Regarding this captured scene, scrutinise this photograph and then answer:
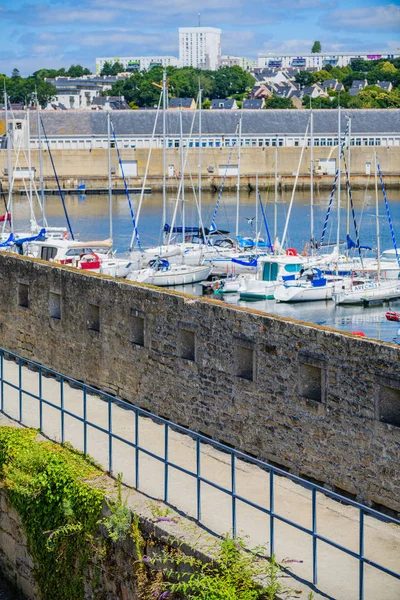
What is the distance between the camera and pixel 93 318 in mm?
15562

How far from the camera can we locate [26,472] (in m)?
11.3

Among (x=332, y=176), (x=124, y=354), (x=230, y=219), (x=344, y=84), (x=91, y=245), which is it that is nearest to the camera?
(x=124, y=354)

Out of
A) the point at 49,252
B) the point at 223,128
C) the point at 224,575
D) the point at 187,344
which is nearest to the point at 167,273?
the point at 49,252

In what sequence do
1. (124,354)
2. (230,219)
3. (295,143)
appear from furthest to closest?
(295,143) < (230,219) < (124,354)

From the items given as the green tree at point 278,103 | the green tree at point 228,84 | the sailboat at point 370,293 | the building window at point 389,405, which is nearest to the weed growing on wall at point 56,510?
the building window at point 389,405

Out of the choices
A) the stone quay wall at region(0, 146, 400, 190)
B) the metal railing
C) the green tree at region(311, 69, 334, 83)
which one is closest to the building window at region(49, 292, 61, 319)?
the metal railing

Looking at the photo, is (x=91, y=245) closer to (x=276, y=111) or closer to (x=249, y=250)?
(x=249, y=250)

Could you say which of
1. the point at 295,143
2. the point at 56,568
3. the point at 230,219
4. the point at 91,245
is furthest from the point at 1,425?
the point at 295,143

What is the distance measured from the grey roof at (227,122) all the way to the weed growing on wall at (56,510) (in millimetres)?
72833

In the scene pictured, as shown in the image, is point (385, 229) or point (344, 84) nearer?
point (385, 229)

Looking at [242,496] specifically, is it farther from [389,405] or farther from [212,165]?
[212,165]

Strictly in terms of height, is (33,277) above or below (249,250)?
above

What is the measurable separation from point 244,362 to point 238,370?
0.47 ft

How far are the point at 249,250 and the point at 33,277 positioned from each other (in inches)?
1094
